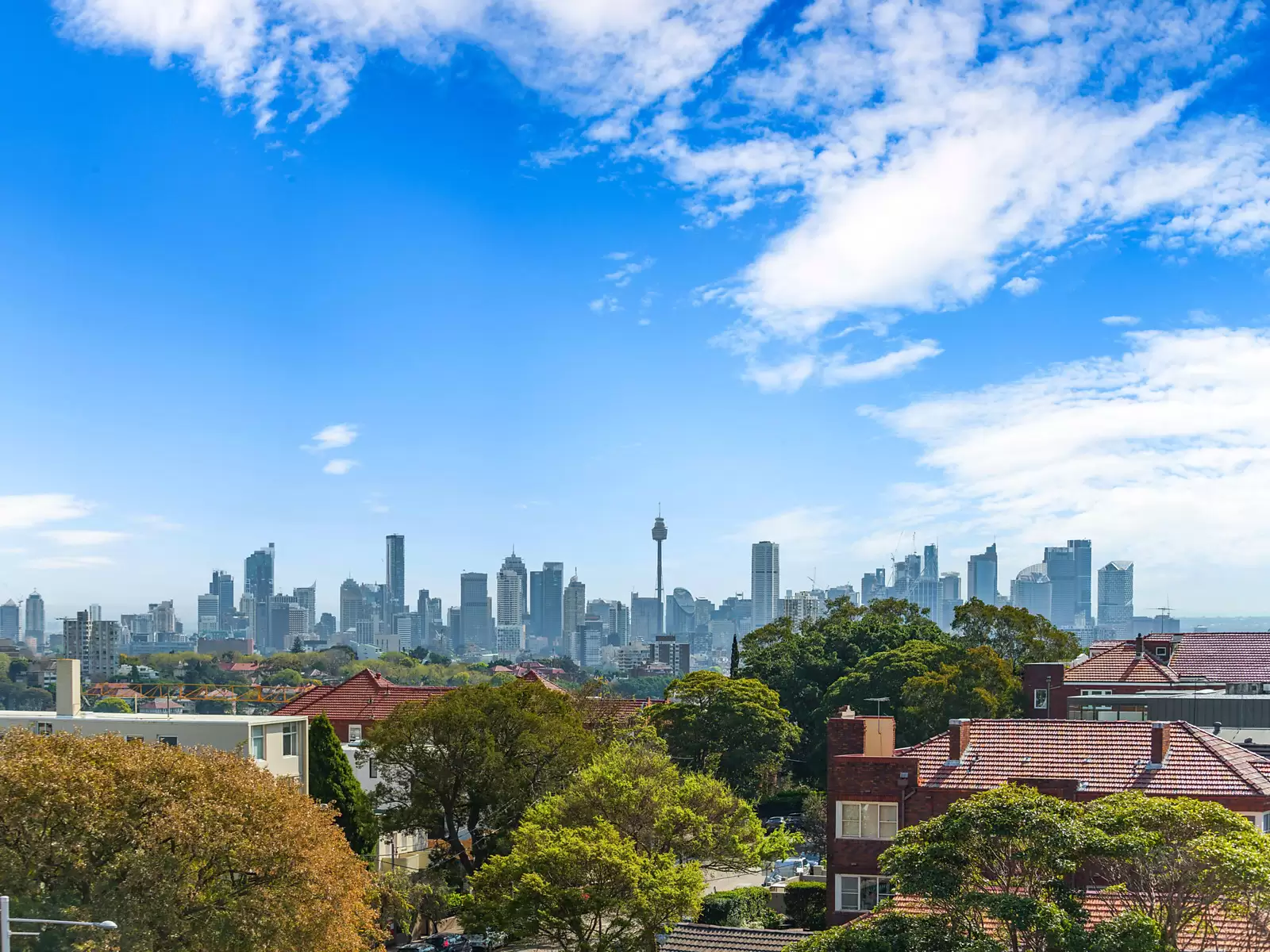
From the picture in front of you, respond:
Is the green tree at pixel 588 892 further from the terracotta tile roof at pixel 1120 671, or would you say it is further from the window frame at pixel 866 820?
the terracotta tile roof at pixel 1120 671

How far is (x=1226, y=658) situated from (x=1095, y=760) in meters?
43.5

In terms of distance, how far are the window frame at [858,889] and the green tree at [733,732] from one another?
33738 mm

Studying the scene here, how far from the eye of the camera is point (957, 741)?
135 ft

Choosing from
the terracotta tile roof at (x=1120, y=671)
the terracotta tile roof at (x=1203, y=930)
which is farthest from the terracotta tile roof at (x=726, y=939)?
the terracotta tile roof at (x=1120, y=671)

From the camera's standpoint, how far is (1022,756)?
41.0 m

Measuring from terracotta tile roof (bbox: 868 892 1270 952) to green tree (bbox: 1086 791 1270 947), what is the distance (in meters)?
0.42

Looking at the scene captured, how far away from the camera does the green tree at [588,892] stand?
3597 centimetres

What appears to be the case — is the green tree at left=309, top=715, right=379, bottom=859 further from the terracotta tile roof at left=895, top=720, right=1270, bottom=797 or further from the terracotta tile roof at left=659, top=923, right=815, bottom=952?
the terracotta tile roof at left=659, top=923, right=815, bottom=952

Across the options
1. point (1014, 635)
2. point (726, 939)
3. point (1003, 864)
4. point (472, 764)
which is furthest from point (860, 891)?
point (1014, 635)

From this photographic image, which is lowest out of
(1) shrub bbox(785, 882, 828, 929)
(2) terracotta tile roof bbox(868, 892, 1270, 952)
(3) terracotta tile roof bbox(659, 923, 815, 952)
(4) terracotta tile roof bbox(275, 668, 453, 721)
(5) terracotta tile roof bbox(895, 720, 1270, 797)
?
(1) shrub bbox(785, 882, 828, 929)

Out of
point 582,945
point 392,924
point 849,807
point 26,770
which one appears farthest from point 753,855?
point 26,770

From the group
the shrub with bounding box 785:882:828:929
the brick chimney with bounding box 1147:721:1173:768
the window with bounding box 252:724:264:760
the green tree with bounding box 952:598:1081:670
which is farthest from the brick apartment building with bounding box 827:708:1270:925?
the green tree with bounding box 952:598:1081:670

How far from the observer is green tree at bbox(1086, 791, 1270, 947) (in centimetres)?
2220

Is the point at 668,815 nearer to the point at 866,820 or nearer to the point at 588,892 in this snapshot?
the point at 588,892
